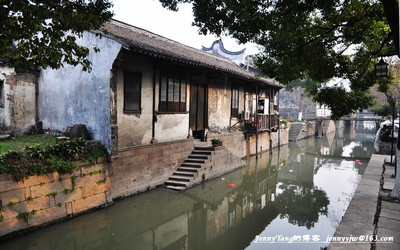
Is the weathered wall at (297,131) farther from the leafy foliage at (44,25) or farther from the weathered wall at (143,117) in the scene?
the leafy foliage at (44,25)

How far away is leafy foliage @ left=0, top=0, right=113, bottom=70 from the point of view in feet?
13.1

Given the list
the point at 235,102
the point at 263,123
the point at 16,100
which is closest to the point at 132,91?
the point at 16,100

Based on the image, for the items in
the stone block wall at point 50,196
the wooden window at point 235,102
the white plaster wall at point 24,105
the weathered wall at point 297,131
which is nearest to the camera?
the stone block wall at point 50,196

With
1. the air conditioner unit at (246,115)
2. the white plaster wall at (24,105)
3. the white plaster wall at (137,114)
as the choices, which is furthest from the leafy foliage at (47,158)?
the air conditioner unit at (246,115)

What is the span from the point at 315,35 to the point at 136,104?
248 inches

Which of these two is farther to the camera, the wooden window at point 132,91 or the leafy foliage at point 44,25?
the wooden window at point 132,91

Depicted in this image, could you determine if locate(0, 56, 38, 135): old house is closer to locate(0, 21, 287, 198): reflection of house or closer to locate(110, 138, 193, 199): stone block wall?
locate(0, 21, 287, 198): reflection of house

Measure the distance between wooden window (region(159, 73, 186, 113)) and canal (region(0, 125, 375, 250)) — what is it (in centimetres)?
326

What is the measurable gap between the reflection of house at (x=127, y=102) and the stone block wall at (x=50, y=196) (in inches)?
25.8

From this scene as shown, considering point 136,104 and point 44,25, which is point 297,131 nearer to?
point 136,104

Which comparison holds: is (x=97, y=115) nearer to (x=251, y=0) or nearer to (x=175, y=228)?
(x=175, y=228)

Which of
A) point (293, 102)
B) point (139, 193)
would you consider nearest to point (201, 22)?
point (139, 193)

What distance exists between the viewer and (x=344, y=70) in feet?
28.3

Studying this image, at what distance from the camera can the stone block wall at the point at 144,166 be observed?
826 centimetres
